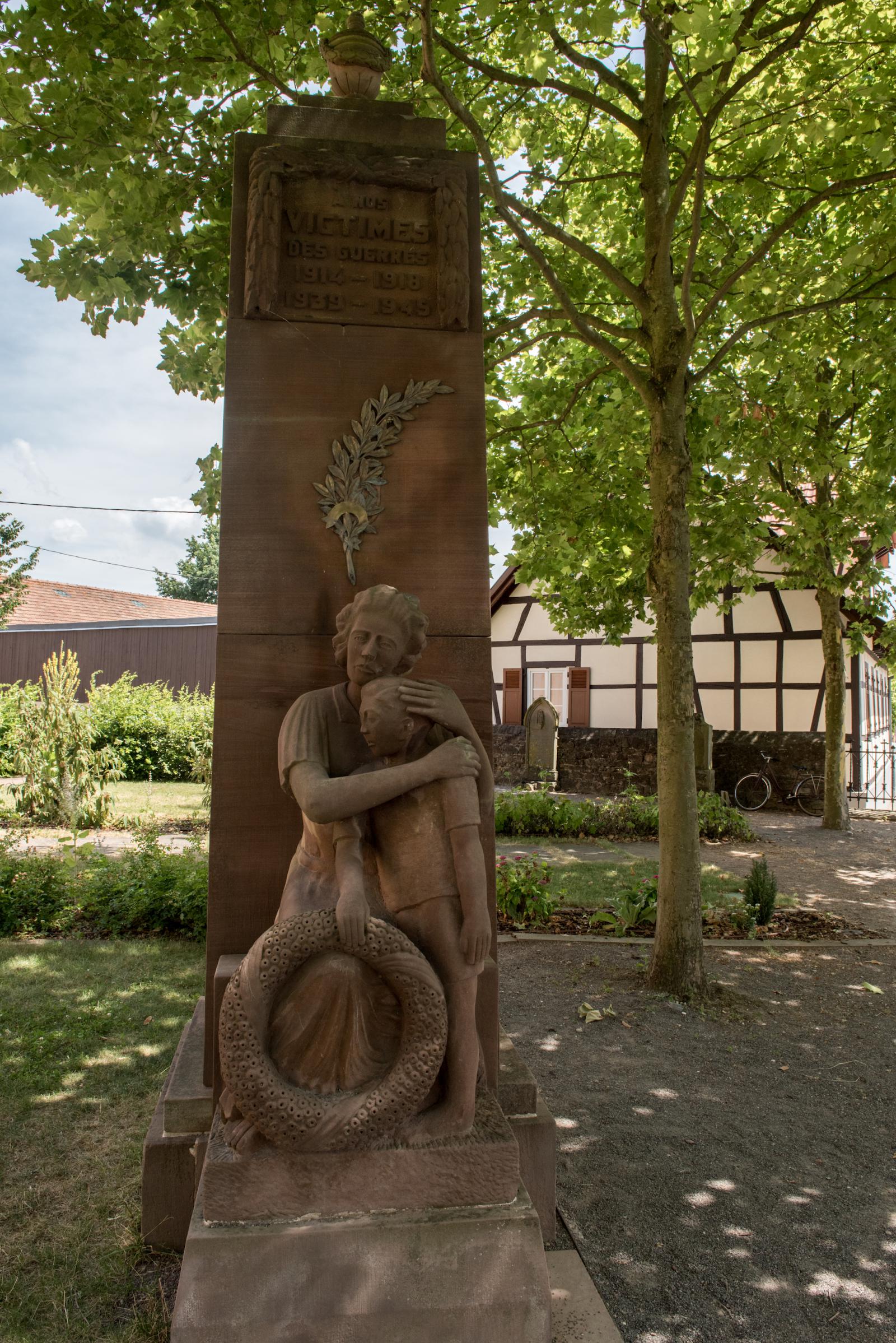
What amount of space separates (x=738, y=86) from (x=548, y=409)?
329 centimetres

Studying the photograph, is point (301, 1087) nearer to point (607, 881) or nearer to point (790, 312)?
point (790, 312)

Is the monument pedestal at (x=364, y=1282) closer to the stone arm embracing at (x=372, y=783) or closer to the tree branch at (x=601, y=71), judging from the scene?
the stone arm embracing at (x=372, y=783)

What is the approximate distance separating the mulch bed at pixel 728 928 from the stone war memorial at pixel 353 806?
176 inches

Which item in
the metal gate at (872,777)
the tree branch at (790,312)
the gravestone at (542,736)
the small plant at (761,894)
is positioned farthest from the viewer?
the gravestone at (542,736)

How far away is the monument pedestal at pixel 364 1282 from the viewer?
2068mm

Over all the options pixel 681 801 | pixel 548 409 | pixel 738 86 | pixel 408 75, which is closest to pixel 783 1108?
pixel 681 801

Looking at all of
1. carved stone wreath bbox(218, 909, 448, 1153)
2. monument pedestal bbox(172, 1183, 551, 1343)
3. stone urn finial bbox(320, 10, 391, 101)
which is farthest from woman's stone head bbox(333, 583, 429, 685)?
stone urn finial bbox(320, 10, 391, 101)

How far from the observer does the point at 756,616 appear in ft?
59.4

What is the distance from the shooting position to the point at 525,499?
884 cm

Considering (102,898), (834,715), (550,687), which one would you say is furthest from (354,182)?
(550,687)

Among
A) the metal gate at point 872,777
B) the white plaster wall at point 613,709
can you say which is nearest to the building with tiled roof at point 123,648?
the white plaster wall at point 613,709

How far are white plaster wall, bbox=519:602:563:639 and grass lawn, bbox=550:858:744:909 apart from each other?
33.5 ft

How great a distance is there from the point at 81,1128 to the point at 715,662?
54.4ft

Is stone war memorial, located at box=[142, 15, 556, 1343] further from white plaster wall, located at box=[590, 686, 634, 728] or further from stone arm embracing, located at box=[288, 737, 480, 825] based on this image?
white plaster wall, located at box=[590, 686, 634, 728]
